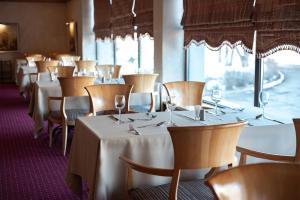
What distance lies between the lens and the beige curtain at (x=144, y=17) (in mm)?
6414

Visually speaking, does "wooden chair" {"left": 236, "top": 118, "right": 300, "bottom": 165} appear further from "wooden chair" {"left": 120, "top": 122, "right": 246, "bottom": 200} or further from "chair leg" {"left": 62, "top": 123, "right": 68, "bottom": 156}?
"chair leg" {"left": 62, "top": 123, "right": 68, "bottom": 156}

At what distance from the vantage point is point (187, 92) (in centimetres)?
448

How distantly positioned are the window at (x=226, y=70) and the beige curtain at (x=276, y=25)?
57 cm

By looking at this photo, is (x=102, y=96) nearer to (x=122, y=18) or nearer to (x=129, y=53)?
(x=122, y=18)

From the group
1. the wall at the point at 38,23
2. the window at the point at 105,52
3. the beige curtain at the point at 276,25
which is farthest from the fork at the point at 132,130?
the wall at the point at 38,23

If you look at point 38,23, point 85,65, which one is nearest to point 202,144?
point 85,65

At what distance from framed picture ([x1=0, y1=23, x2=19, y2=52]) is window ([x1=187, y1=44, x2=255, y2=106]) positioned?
9.93 m

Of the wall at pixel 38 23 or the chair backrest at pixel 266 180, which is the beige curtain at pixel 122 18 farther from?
the wall at pixel 38 23

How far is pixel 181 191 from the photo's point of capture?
253 centimetres

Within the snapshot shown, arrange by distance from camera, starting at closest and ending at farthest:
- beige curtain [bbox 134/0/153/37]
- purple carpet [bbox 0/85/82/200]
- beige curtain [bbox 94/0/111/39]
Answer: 1. purple carpet [bbox 0/85/82/200]
2. beige curtain [bbox 134/0/153/37]
3. beige curtain [bbox 94/0/111/39]

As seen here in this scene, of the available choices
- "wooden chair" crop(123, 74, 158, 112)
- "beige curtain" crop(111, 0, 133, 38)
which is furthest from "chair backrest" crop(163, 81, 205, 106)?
"beige curtain" crop(111, 0, 133, 38)

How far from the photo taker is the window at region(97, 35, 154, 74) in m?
7.45

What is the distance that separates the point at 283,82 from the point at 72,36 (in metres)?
9.68

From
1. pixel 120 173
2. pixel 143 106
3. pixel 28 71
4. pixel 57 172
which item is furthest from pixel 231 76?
pixel 28 71
